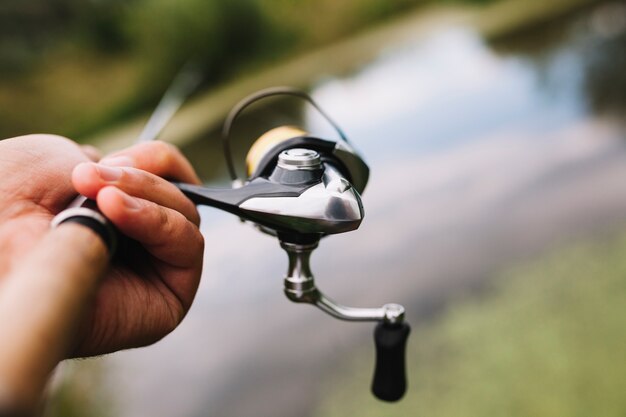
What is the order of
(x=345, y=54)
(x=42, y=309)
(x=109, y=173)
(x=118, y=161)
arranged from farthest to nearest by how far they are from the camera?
(x=345, y=54) → (x=118, y=161) → (x=109, y=173) → (x=42, y=309)

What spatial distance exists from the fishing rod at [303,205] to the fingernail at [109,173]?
26mm

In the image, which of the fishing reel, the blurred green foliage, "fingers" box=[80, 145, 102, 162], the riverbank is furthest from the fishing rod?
the riverbank

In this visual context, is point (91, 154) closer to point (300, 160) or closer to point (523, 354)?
point (300, 160)

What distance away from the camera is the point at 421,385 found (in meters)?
1.76

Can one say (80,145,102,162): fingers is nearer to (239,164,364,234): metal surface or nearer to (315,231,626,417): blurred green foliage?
(239,164,364,234): metal surface

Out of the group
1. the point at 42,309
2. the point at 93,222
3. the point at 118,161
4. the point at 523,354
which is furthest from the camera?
the point at 523,354

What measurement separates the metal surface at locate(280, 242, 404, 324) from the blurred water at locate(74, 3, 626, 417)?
1.11 meters

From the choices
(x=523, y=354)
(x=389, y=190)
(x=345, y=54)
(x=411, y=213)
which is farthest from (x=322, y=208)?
(x=345, y=54)

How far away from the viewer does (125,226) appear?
51 centimetres

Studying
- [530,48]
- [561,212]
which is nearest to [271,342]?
[561,212]

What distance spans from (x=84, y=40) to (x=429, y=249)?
1940mm

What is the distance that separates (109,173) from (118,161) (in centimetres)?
13

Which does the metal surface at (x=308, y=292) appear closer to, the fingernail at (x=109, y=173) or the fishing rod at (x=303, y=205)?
the fishing rod at (x=303, y=205)

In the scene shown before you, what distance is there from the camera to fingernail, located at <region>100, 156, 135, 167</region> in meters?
0.66
